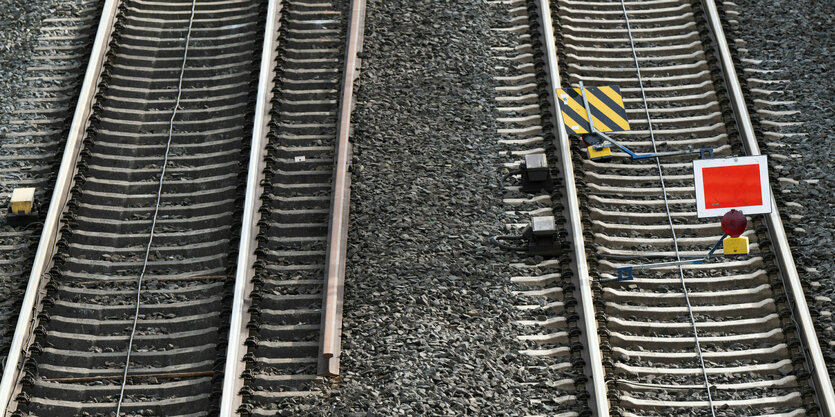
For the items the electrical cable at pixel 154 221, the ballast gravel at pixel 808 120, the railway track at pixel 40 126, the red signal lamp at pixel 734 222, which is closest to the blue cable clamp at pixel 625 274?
the red signal lamp at pixel 734 222

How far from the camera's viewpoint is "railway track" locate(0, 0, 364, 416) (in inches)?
410

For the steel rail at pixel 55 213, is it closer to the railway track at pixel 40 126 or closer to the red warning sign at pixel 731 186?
the railway track at pixel 40 126

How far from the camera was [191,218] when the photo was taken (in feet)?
39.3

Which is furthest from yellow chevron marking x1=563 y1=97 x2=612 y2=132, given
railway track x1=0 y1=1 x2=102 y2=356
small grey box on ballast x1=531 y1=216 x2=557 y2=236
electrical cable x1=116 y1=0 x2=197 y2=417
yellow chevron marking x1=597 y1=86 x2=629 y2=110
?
railway track x1=0 y1=1 x2=102 y2=356

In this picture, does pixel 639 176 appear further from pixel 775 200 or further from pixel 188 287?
pixel 188 287

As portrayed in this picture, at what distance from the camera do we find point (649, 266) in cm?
1101

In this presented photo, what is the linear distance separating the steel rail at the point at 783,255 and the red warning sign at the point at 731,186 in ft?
2.45

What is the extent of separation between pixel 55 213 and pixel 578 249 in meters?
5.66

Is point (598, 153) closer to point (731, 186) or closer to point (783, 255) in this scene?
point (731, 186)

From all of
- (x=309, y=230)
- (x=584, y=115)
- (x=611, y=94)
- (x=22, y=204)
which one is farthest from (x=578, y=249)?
(x=22, y=204)

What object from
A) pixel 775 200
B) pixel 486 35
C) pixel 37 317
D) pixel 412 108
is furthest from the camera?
pixel 486 35

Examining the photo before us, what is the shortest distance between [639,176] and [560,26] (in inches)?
115

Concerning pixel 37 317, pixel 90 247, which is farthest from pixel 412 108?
pixel 37 317

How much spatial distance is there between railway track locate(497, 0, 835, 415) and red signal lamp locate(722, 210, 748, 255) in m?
0.59
